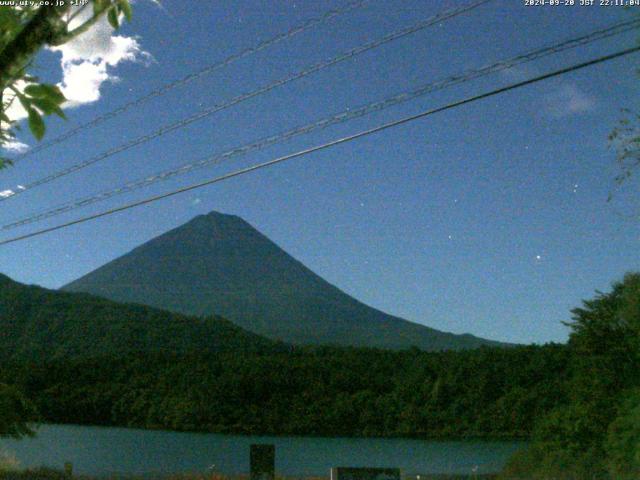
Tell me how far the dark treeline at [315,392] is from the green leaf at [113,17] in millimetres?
32311

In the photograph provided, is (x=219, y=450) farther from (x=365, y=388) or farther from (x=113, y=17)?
(x=113, y=17)

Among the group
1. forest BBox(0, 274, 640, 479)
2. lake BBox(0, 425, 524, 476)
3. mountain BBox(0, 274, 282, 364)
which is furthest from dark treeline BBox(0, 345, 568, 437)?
mountain BBox(0, 274, 282, 364)

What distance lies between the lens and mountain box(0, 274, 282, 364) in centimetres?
6525

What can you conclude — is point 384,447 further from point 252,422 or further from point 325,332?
point 325,332

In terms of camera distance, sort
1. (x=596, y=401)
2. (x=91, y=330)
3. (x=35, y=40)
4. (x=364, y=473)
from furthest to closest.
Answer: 1. (x=91, y=330)
2. (x=596, y=401)
3. (x=364, y=473)
4. (x=35, y=40)

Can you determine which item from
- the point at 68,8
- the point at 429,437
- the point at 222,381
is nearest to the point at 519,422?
Answer: the point at 429,437

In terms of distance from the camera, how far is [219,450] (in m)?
32.5

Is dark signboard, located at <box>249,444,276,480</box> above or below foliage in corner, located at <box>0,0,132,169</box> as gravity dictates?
below

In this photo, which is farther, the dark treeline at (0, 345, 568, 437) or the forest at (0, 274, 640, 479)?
the dark treeline at (0, 345, 568, 437)

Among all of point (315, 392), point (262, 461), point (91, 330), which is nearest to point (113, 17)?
point (262, 461)

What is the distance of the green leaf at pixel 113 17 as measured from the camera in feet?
9.83

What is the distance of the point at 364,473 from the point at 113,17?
9.46 meters

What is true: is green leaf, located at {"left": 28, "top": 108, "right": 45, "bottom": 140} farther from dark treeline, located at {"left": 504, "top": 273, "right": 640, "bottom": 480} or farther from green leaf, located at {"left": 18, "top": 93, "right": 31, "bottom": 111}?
dark treeline, located at {"left": 504, "top": 273, "right": 640, "bottom": 480}

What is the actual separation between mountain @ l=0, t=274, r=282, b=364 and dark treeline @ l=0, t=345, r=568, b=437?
614 inches
